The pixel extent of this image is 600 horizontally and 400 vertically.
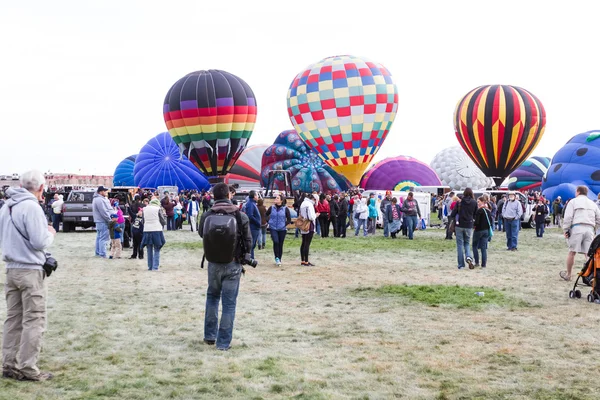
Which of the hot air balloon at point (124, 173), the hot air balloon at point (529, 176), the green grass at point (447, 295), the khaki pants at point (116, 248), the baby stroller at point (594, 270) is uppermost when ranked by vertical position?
the hot air balloon at point (529, 176)

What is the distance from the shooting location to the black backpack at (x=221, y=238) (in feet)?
24.2

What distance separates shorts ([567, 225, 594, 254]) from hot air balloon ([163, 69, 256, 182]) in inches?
1325

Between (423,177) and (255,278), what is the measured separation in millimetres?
39076

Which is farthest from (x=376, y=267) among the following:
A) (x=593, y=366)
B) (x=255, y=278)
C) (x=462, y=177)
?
(x=462, y=177)

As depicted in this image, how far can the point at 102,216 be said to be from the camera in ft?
57.2

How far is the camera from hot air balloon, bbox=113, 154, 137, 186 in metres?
82.3

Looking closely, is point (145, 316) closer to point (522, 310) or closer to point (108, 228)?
point (522, 310)

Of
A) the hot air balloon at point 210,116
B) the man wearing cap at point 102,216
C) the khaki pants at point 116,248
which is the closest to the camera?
the man wearing cap at point 102,216

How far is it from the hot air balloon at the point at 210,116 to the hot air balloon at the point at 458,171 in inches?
1079

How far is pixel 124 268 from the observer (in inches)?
611

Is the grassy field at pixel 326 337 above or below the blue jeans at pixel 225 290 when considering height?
below

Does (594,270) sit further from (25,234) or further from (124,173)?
(124,173)

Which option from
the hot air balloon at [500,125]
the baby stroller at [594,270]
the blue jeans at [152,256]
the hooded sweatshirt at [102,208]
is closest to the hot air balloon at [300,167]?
the hot air balloon at [500,125]

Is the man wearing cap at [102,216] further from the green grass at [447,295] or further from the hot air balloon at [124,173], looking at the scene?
the hot air balloon at [124,173]
